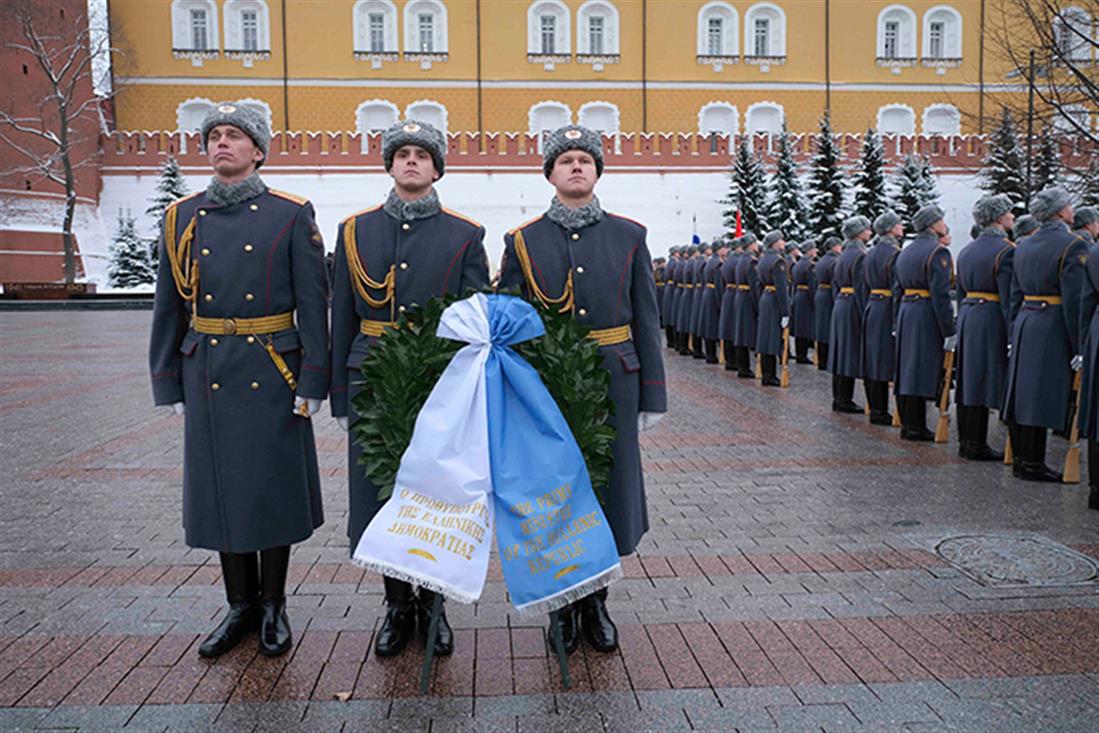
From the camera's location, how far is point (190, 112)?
4122cm

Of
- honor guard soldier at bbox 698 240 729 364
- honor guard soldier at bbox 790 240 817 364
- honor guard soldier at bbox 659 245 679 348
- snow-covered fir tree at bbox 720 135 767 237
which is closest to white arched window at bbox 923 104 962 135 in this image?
snow-covered fir tree at bbox 720 135 767 237

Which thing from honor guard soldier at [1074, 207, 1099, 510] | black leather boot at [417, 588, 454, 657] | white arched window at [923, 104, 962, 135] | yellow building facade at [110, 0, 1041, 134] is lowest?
black leather boot at [417, 588, 454, 657]

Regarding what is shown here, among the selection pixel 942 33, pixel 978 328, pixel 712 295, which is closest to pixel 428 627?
pixel 978 328

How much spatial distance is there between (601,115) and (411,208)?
40.4 m

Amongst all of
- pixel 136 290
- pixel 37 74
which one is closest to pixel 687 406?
pixel 136 290

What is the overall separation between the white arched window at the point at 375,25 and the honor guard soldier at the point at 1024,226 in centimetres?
3837

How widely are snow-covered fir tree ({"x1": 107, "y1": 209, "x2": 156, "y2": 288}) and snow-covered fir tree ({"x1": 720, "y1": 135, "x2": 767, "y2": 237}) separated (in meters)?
19.8

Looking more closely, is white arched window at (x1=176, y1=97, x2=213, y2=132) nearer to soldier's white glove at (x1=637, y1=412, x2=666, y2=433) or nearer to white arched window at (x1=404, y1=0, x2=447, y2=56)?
white arched window at (x1=404, y1=0, x2=447, y2=56)

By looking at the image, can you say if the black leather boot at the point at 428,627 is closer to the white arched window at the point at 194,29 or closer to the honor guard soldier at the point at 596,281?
the honor guard soldier at the point at 596,281

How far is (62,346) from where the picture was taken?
1722cm

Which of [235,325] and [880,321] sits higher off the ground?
[235,325]

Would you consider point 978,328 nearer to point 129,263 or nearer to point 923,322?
point 923,322

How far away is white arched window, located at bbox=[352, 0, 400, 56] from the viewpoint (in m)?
42.4

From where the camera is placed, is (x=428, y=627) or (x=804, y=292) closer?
(x=428, y=627)
